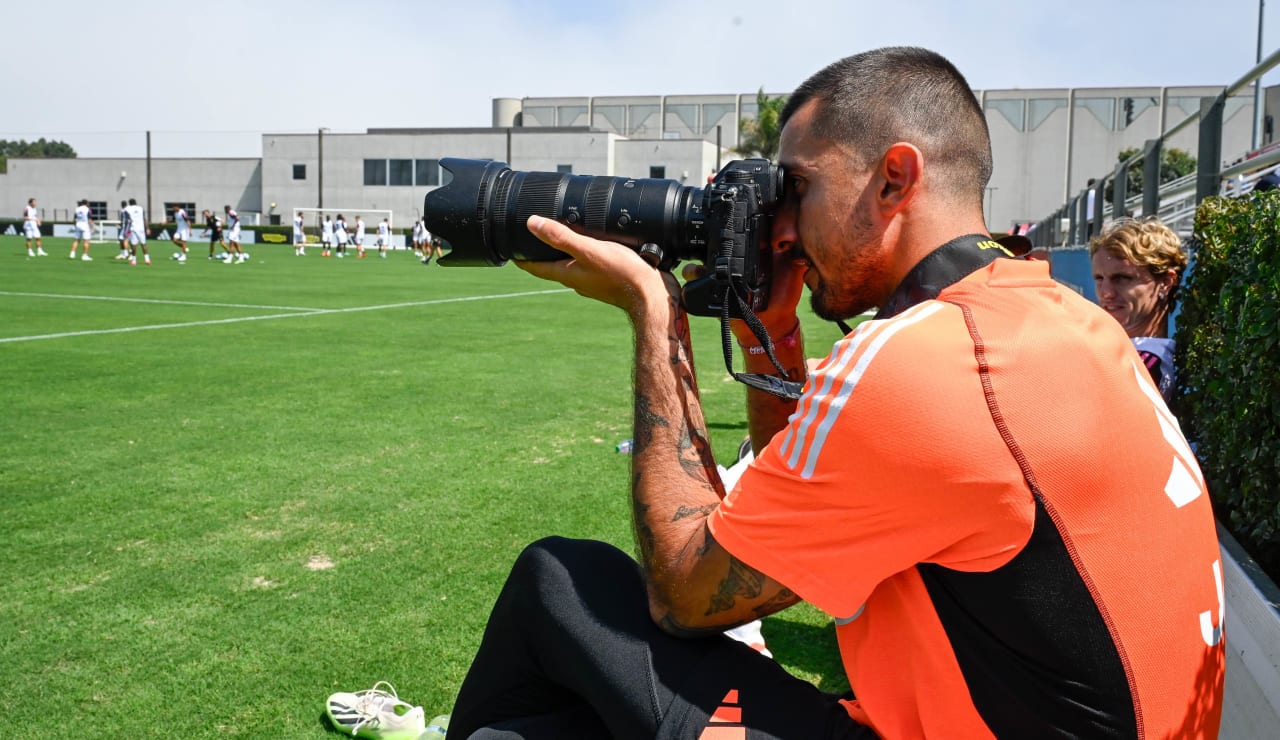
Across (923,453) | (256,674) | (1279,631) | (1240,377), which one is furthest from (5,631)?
(1240,377)

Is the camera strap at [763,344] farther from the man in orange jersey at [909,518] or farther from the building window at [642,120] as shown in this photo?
the building window at [642,120]

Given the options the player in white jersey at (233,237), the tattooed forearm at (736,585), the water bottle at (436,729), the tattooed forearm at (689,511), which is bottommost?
the water bottle at (436,729)

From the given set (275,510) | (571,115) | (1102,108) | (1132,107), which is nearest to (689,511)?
(275,510)

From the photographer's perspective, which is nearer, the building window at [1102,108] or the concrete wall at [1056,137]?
A: the concrete wall at [1056,137]

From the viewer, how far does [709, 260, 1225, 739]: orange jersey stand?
1.37 meters

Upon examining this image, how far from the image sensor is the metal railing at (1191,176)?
6.12m

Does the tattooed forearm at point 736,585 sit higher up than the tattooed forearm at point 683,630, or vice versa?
the tattooed forearm at point 736,585

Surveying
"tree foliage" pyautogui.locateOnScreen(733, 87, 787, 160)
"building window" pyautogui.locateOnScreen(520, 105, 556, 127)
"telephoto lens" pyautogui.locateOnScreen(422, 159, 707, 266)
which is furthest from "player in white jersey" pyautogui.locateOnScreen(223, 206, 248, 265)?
"building window" pyautogui.locateOnScreen(520, 105, 556, 127)

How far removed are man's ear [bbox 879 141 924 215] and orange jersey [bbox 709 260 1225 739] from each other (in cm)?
28

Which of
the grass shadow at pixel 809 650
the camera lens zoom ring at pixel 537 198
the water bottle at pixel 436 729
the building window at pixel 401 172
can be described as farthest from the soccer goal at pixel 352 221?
the camera lens zoom ring at pixel 537 198

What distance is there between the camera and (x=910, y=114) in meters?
1.76

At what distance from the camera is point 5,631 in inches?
129

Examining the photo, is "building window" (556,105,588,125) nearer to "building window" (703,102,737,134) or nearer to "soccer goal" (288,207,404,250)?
"building window" (703,102,737,134)

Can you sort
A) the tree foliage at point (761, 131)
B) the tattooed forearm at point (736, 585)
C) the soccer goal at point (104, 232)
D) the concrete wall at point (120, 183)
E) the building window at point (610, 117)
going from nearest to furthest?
the tattooed forearm at point (736, 585) → the soccer goal at point (104, 232) → the tree foliage at point (761, 131) → the concrete wall at point (120, 183) → the building window at point (610, 117)
